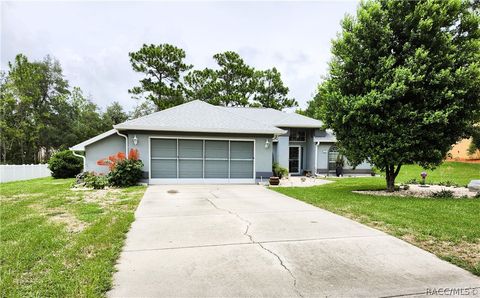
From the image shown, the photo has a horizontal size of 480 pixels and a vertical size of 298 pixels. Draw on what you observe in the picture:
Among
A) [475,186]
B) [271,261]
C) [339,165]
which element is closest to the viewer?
[271,261]

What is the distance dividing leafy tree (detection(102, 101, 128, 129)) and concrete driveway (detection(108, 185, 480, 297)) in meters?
29.6

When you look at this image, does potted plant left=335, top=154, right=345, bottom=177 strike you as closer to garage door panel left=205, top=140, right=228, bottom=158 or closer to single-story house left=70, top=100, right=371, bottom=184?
single-story house left=70, top=100, right=371, bottom=184

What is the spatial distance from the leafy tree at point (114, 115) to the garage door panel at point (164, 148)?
21.9 m

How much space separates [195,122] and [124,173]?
390 centimetres

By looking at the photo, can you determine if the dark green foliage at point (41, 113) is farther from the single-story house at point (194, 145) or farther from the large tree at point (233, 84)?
the single-story house at point (194, 145)

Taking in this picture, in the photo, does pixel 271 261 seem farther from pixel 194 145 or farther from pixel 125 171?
pixel 194 145

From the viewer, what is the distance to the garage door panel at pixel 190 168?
13094 millimetres

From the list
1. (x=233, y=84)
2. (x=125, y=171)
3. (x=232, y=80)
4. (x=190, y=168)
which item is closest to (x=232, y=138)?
(x=190, y=168)

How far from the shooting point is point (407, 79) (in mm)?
8547

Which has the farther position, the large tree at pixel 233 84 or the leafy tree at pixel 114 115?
the leafy tree at pixel 114 115

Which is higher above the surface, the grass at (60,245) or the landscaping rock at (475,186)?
the landscaping rock at (475,186)

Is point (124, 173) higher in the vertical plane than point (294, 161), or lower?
lower

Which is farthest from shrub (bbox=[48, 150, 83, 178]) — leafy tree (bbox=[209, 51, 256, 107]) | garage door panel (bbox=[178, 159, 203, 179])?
leafy tree (bbox=[209, 51, 256, 107])

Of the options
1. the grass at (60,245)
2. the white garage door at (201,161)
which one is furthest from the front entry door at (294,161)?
the grass at (60,245)
